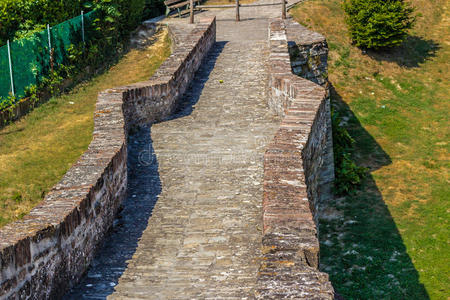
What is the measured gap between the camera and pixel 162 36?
62.2 ft

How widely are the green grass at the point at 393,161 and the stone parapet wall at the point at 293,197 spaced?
2910mm

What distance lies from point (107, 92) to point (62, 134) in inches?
152

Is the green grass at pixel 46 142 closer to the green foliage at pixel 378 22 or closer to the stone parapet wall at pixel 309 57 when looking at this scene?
the stone parapet wall at pixel 309 57

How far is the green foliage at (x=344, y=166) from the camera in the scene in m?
14.8

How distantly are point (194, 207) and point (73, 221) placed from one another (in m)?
1.71

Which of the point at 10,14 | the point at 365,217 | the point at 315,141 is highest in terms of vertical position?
the point at 10,14

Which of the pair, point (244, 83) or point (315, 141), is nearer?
point (315, 141)

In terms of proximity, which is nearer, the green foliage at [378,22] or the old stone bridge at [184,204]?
the old stone bridge at [184,204]

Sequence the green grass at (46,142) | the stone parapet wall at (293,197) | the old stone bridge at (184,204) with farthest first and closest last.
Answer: the green grass at (46,142), the old stone bridge at (184,204), the stone parapet wall at (293,197)

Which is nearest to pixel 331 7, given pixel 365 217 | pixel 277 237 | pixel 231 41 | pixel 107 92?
pixel 231 41

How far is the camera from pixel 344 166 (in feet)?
49.8

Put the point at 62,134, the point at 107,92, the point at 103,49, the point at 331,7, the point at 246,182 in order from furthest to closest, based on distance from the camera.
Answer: the point at 331,7, the point at 103,49, the point at 62,134, the point at 107,92, the point at 246,182

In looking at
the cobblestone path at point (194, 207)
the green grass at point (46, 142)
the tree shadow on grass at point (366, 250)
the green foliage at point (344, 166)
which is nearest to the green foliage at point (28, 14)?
the green grass at point (46, 142)

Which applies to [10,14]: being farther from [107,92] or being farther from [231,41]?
[107,92]
